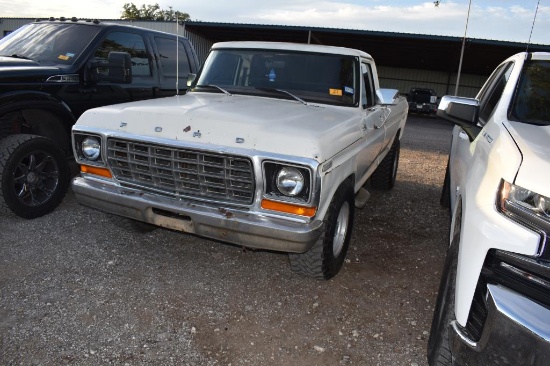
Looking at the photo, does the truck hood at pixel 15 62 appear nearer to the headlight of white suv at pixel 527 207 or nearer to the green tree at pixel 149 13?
the headlight of white suv at pixel 527 207

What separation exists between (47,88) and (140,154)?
212 cm

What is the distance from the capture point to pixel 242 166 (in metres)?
2.94

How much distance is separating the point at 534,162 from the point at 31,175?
177 inches

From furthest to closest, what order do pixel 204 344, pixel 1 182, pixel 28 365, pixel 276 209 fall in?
pixel 1 182 < pixel 276 209 < pixel 204 344 < pixel 28 365

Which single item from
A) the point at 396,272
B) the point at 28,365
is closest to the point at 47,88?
the point at 28,365

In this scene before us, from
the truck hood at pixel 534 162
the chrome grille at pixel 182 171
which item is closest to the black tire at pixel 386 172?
the chrome grille at pixel 182 171

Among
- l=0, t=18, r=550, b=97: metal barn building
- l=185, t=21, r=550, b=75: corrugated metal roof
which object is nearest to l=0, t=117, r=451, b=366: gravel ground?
l=0, t=18, r=550, b=97: metal barn building

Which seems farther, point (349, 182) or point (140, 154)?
point (349, 182)

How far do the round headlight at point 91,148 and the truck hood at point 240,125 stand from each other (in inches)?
5.4

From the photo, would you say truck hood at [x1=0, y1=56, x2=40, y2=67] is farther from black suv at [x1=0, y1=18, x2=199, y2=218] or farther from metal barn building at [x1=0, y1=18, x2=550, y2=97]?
metal barn building at [x1=0, y1=18, x2=550, y2=97]

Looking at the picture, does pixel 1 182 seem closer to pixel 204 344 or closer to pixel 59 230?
pixel 59 230

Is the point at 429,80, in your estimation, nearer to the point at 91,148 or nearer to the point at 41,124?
the point at 41,124

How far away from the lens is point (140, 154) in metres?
3.22

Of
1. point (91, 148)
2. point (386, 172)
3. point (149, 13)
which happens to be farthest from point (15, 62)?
point (149, 13)
